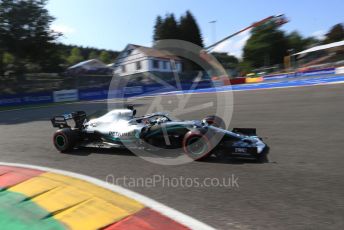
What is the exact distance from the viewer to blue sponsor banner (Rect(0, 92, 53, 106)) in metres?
26.5

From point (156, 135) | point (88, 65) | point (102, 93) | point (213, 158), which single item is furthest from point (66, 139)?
point (88, 65)

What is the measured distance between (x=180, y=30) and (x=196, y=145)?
6878 cm

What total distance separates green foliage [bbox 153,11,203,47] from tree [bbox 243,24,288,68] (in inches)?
437

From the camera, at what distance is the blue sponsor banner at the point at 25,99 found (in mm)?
26478

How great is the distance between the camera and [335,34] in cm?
7512

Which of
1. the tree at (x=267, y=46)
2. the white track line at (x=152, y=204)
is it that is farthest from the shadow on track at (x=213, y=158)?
the tree at (x=267, y=46)

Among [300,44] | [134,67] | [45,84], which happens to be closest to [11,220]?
[45,84]

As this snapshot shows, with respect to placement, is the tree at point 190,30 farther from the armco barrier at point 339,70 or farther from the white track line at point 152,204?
the white track line at point 152,204

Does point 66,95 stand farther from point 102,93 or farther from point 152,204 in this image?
point 152,204

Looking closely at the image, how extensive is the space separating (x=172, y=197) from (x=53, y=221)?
1474 mm

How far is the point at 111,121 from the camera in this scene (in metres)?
7.17

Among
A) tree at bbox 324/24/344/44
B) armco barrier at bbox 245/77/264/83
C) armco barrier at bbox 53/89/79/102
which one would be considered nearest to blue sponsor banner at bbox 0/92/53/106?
armco barrier at bbox 53/89/79/102

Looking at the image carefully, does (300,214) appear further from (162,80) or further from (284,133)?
(162,80)

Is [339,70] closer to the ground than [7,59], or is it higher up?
closer to the ground
